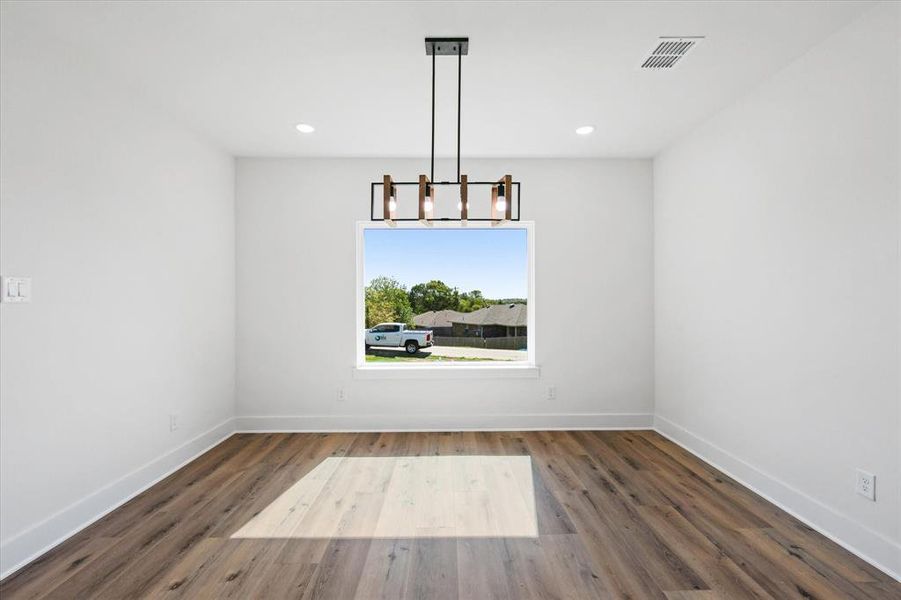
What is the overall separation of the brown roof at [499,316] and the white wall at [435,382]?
0.25 meters

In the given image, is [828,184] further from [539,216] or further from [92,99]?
[92,99]

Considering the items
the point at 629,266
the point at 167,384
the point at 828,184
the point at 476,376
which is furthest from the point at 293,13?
the point at 629,266

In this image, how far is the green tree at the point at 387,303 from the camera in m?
4.64

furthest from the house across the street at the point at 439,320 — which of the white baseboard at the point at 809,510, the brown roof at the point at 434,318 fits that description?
the white baseboard at the point at 809,510

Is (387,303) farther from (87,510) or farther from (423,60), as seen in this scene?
(87,510)

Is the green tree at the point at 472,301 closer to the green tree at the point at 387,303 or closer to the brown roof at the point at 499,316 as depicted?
the brown roof at the point at 499,316

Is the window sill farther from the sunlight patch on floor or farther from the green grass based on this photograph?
the sunlight patch on floor

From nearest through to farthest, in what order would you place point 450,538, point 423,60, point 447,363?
1. point 450,538
2. point 423,60
3. point 447,363

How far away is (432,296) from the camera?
4.74 m

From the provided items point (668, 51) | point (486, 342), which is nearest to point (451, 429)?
point (486, 342)

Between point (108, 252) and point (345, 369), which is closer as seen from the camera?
point (108, 252)

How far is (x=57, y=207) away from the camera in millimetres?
2467

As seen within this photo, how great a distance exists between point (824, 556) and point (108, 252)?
4.32 metres

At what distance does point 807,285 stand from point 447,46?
8.08ft
